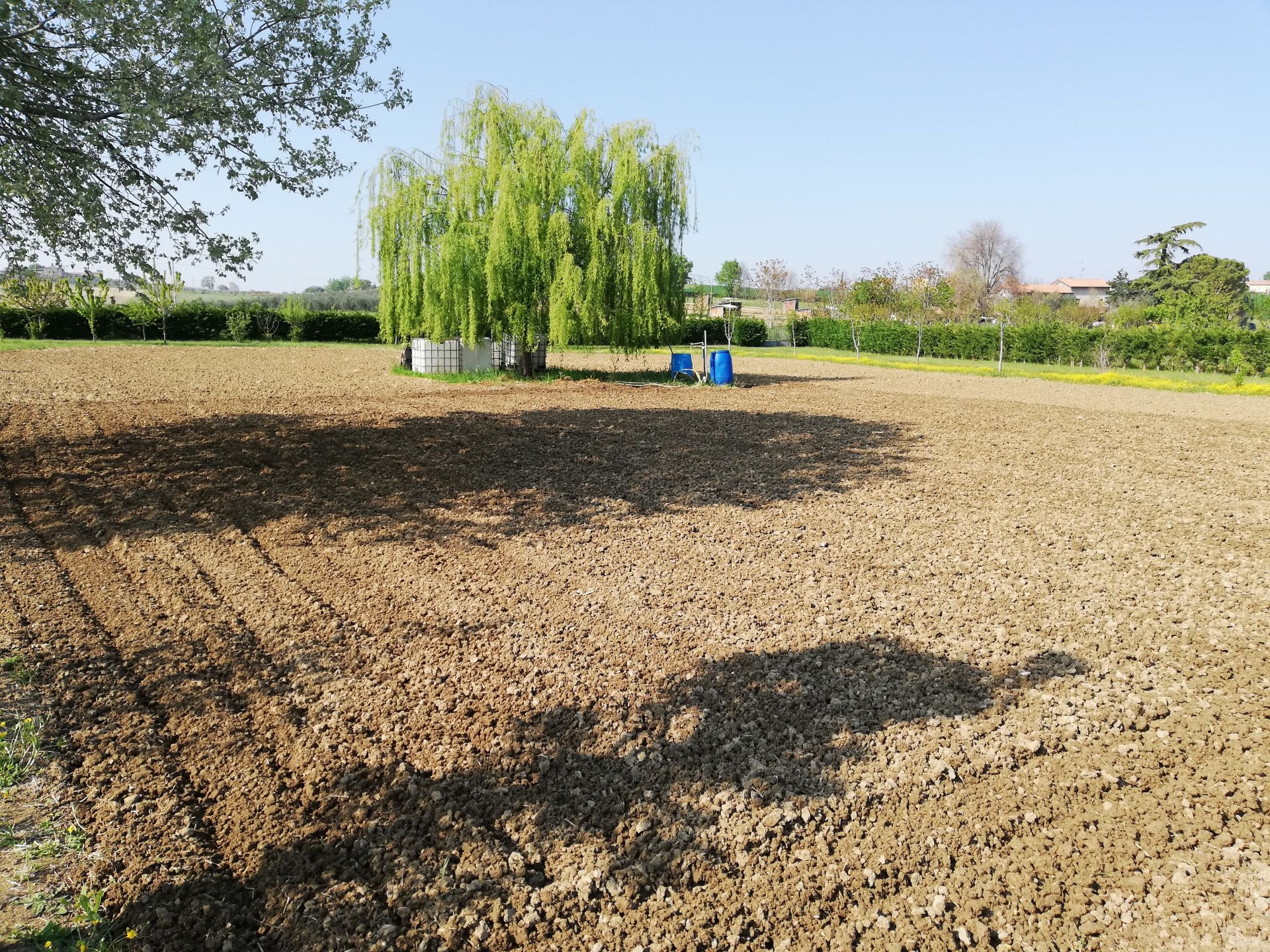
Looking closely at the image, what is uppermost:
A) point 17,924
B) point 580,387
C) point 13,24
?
point 13,24

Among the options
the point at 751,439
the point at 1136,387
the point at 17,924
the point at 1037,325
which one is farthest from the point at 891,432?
the point at 1037,325

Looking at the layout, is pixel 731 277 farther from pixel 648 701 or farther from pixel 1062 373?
pixel 648 701

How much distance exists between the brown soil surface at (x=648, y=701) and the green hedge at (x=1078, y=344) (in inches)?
908

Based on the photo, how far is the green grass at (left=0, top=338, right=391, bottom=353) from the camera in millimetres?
26312

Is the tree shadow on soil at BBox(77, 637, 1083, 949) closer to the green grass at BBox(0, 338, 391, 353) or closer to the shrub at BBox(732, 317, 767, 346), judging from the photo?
the green grass at BBox(0, 338, 391, 353)

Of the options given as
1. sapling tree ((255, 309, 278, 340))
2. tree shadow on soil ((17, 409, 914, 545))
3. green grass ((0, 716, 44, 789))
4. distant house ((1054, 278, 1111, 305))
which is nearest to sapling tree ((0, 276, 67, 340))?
sapling tree ((255, 309, 278, 340))

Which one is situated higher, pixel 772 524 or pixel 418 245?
pixel 418 245

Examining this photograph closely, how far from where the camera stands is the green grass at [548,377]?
760 inches

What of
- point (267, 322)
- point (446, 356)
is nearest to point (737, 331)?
point (267, 322)

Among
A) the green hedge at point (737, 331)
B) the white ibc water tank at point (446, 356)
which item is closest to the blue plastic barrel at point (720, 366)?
the white ibc water tank at point (446, 356)

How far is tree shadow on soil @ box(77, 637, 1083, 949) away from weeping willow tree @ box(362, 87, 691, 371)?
15.2m

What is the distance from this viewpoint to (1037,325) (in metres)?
32.6

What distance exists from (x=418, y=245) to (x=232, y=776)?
17.1 m

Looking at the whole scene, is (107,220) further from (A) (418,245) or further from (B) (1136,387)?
(B) (1136,387)
